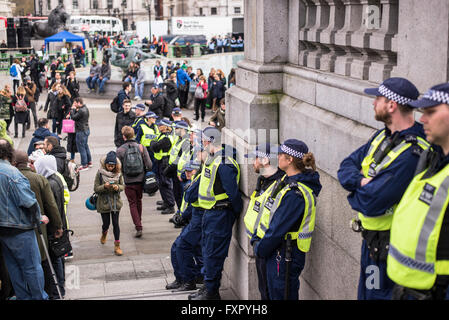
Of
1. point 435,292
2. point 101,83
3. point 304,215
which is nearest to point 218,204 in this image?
point 304,215

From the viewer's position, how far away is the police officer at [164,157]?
12253 mm

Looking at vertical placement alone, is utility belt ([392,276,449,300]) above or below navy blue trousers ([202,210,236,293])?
above

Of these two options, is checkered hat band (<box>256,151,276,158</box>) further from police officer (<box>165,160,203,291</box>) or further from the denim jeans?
the denim jeans

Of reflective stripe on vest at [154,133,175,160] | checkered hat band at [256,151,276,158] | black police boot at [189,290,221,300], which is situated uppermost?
checkered hat band at [256,151,276,158]

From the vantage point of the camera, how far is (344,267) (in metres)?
5.43

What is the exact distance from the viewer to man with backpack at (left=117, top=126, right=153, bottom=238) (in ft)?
34.7

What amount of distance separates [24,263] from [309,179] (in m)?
3.12

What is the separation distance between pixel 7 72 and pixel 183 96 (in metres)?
19.4

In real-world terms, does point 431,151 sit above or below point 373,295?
above

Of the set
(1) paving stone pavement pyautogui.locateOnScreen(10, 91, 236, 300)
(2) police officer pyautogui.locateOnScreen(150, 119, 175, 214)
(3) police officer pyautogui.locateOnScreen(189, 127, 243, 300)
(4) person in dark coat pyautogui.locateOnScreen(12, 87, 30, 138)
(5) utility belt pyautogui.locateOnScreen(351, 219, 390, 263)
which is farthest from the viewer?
(4) person in dark coat pyautogui.locateOnScreen(12, 87, 30, 138)

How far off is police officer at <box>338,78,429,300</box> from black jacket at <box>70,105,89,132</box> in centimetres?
1194

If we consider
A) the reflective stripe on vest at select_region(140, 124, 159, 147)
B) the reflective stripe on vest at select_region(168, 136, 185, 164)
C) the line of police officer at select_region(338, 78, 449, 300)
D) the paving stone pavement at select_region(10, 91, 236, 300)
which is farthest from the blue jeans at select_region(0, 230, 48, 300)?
the reflective stripe on vest at select_region(140, 124, 159, 147)

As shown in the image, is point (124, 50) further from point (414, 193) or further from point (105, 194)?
point (414, 193)
